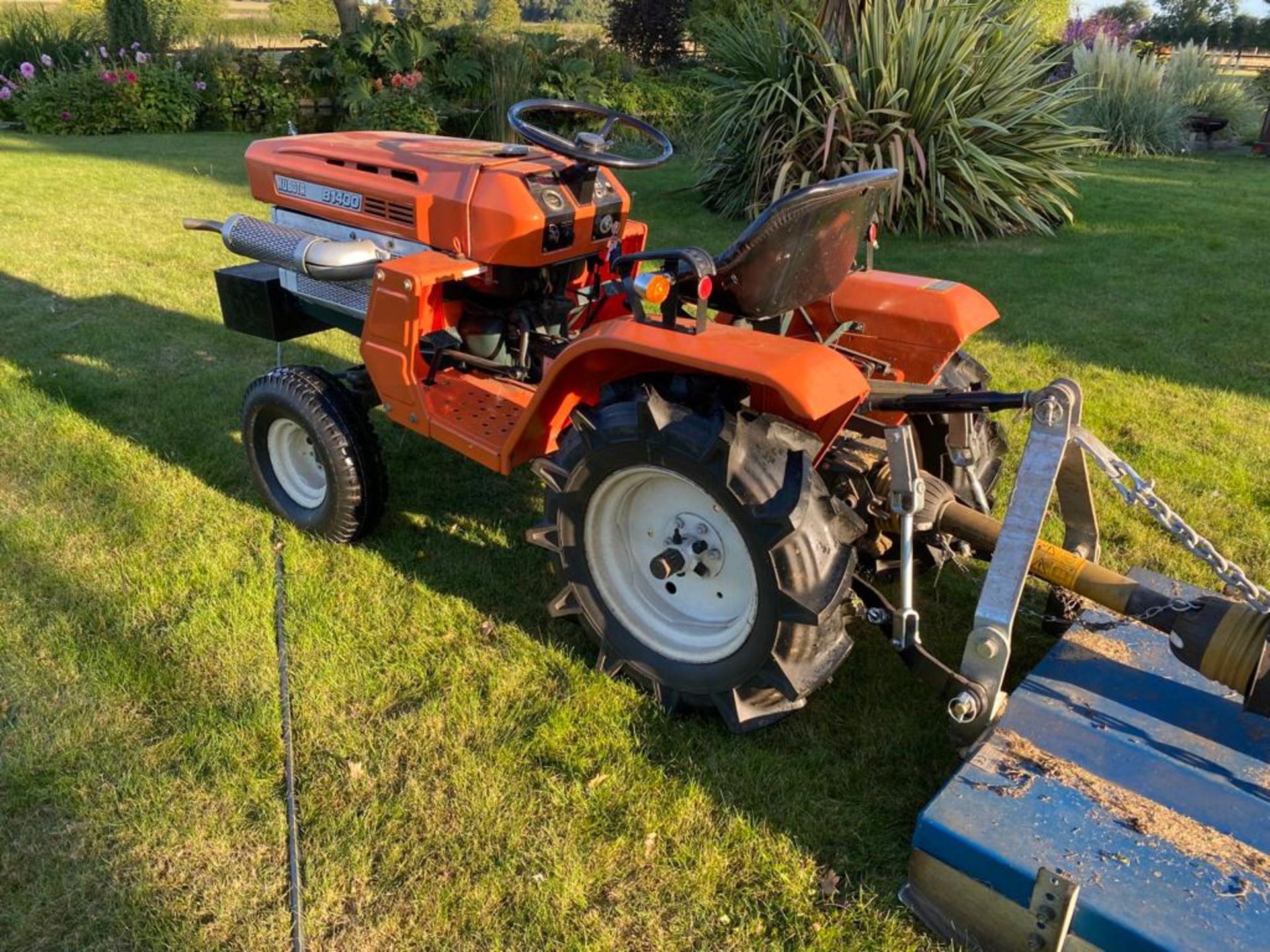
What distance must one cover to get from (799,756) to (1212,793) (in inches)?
37.0

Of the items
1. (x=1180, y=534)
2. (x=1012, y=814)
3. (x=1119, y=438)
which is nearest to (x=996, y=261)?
(x=1119, y=438)

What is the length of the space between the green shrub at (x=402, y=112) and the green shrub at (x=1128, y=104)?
9504mm

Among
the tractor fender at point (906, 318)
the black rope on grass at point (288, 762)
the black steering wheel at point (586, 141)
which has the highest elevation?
the black steering wheel at point (586, 141)

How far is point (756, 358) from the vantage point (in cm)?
216

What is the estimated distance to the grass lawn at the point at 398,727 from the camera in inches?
80.8

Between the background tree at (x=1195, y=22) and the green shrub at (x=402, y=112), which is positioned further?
the background tree at (x=1195, y=22)

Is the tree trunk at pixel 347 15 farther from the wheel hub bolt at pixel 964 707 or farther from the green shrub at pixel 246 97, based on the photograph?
the wheel hub bolt at pixel 964 707

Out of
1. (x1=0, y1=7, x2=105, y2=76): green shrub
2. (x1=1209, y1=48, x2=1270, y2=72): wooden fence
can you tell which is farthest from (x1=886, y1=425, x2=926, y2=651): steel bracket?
(x1=1209, y1=48, x2=1270, y2=72): wooden fence

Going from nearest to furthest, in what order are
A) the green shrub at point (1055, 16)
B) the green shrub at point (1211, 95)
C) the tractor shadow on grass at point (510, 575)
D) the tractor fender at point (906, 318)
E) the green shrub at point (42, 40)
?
the tractor shadow on grass at point (510, 575) < the tractor fender at point (906, 318) < the green shrub at point (1211, 95) < the green shrub at point (42, 40) < the green shrub at point (1055, 16)

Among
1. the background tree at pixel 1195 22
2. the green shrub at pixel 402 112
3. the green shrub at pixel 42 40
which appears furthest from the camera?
the background tree at pixel 1195 22

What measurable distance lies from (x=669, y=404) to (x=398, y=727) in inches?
46.2

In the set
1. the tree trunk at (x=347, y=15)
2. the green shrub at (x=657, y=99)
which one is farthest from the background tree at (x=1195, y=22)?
the tree trunk at (x=347, y=15)

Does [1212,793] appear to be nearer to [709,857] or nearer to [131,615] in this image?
[709,857]

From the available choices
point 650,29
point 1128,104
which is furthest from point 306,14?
point 1128,104
